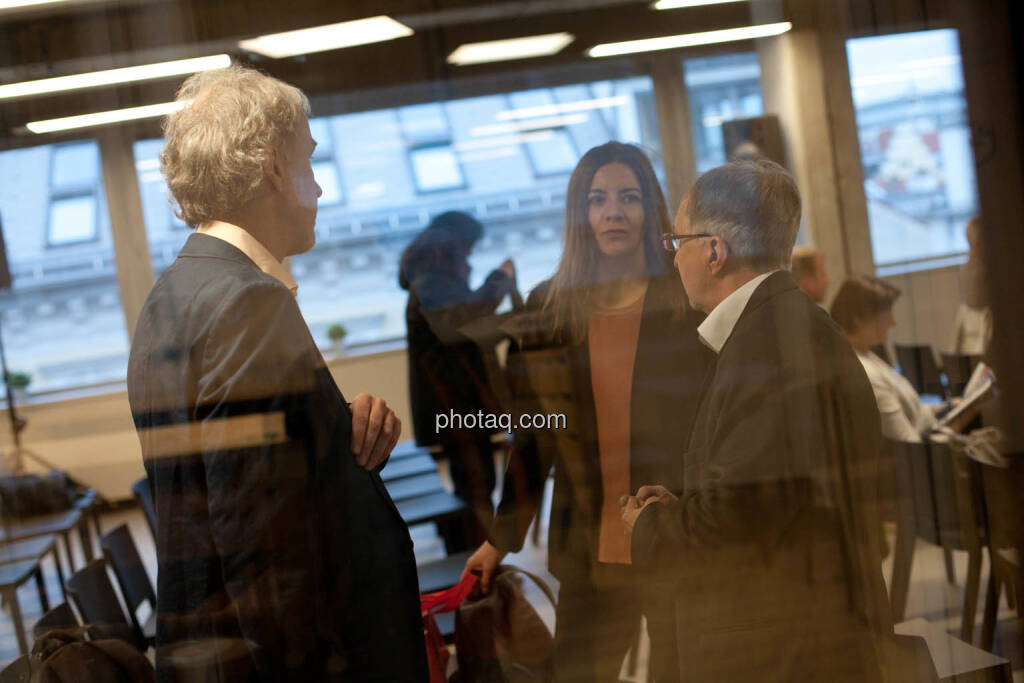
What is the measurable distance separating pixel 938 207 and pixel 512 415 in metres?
0.83

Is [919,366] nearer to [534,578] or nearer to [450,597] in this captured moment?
[534,578]

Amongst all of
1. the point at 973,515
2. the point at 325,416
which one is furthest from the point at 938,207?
the point at 325,416

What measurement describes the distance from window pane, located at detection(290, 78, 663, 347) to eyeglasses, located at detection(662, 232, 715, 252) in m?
0.11

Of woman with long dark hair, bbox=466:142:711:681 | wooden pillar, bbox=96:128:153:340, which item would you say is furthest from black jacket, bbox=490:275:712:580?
wooden pillar, bbox=96:128:153:340

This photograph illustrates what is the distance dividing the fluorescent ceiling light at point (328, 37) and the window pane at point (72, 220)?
0.32 metres

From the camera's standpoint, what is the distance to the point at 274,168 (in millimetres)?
1074

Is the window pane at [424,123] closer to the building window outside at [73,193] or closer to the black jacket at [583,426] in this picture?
the black jacket at [583,426]

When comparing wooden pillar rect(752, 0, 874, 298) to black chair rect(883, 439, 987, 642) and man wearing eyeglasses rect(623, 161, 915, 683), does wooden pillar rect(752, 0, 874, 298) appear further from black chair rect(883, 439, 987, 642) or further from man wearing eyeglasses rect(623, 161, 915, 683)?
black chair rect(883, 439, 987, 642)

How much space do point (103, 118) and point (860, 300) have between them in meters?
1.21

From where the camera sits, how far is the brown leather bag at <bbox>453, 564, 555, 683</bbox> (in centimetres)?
139

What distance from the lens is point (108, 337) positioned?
1.11 meters

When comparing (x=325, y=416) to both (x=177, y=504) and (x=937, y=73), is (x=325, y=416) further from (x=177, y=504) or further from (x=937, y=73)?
(x=937, y=73)

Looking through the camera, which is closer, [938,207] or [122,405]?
[122,405]

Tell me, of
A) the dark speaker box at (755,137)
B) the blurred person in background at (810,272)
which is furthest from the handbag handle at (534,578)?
the dark speaker box at (755,137)
